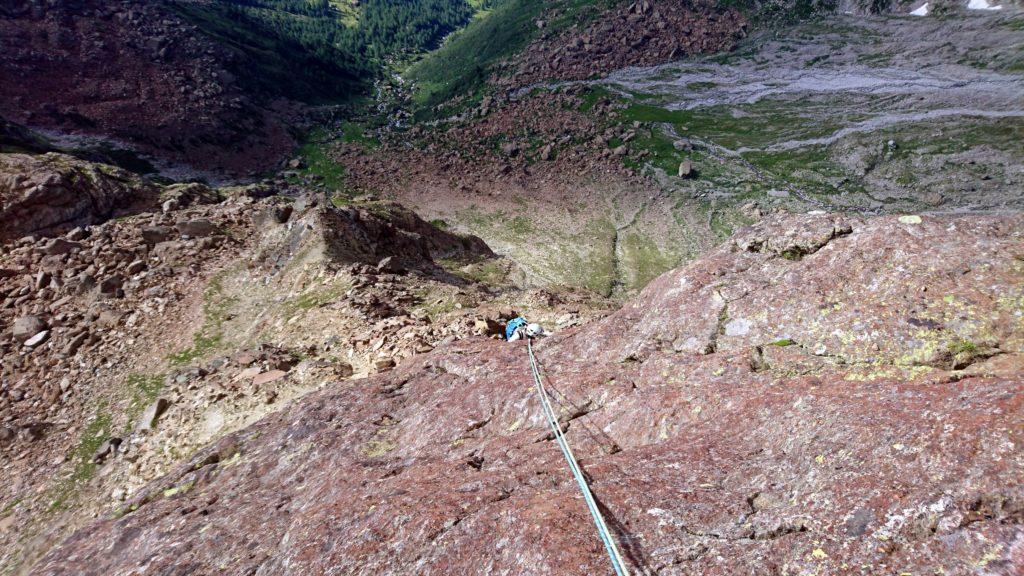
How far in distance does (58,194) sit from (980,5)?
22283 cm

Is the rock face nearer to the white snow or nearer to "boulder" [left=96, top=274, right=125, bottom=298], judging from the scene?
"boulder" [left=96, top=274, right=125, bottom=298]

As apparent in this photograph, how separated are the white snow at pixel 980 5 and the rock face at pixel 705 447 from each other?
663 ft

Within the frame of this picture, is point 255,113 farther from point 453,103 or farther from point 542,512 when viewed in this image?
point 542,512

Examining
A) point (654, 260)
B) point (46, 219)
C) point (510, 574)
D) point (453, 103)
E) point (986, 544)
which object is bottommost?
point (654, 260)

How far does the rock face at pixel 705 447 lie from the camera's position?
230 inches

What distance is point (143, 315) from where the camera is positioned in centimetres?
2520

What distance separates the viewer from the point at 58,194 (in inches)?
1180

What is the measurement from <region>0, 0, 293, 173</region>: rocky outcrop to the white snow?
681 ft

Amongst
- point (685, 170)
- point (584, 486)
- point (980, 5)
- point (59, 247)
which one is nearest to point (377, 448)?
point (584, 486)

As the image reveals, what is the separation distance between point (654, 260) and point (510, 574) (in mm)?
65012

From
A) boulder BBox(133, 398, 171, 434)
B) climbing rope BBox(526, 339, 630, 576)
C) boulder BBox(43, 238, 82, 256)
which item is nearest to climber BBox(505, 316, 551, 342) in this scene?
climbing rope BBox(526, 339, 630, 576)

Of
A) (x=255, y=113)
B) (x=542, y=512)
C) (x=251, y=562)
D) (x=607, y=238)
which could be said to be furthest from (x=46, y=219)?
(x=255, y=113)

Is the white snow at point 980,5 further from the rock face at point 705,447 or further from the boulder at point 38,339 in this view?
the boulder at point 38,339

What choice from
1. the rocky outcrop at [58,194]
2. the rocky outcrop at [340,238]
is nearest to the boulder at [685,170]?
the rocky outcrop at [340,238]
